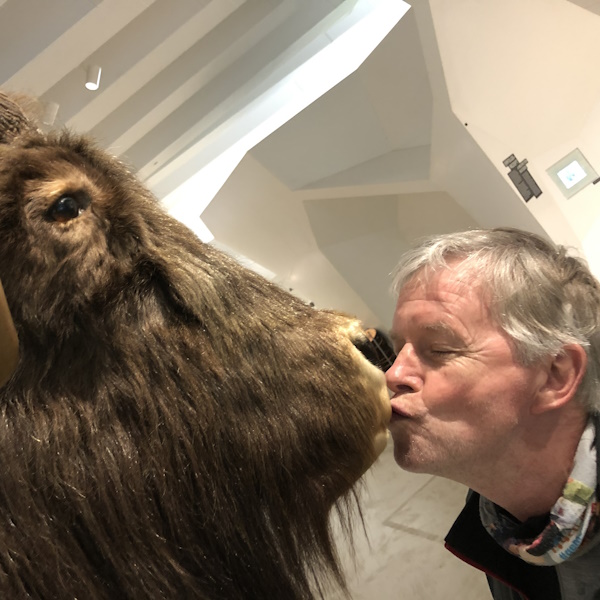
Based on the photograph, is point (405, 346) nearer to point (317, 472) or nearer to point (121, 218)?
point (317, 472)

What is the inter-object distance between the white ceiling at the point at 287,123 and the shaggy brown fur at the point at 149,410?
2.15 m

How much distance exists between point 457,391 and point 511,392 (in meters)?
0.11

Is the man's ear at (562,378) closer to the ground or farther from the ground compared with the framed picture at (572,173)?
closer to the ground

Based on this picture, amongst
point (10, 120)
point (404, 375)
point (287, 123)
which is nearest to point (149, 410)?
point (10, 120)

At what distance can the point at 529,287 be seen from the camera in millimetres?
1145

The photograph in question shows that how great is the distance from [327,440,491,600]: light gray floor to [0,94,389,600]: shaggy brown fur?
149 cm

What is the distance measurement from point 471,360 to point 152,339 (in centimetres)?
64

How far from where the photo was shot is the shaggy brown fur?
60 centimetres

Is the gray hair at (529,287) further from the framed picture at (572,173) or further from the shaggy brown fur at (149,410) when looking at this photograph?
the framed picture at (572,173)

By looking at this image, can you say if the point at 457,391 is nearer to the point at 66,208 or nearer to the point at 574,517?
the point at 574,517

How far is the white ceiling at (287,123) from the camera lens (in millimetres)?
2794

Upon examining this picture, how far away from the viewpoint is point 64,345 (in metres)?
0.65

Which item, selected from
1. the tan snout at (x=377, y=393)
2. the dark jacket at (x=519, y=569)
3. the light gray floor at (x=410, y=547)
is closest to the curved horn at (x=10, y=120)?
the tan snout at (x=377, y=393)

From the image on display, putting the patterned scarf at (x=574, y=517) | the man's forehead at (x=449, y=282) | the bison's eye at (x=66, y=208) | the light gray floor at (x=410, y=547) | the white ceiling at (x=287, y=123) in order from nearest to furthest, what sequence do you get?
the bison's eye at (x=66, y=208)
the patterned scarf at (x=574, y=517)
the man's forehead at (x=449, y=282)
the light gray floor at (x=410, y=547)
the white ceiling at (x=287, y=123)
